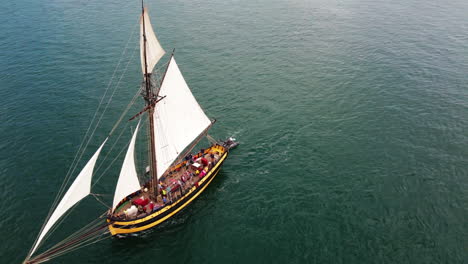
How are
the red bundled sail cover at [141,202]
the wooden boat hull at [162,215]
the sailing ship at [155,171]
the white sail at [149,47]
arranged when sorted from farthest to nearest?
1. the red bundled sail cover at [141,202]
2. the wooden boat hull at [162,215]
3. the sailing ship at [155,171]
4. the white sail at [149,47]

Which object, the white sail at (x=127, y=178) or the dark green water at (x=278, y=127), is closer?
the white sail at (x=127, y=178)

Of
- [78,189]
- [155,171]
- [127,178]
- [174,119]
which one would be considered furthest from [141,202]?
[174,119]

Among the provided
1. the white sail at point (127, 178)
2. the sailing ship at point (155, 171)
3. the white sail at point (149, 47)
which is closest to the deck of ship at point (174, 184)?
the sailing ship at point (155, 171)

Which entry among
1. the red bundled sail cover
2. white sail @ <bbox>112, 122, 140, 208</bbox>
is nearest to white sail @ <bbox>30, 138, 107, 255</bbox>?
white sail @ <bbox>112, 122, 140, 208</bbox>

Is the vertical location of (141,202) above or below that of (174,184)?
above

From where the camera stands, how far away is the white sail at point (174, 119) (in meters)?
53.5

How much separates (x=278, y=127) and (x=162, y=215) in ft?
113

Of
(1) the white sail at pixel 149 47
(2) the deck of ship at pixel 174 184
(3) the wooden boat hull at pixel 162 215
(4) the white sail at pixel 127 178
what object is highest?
(1) the white sail at pixel 149 47

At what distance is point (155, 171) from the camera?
174ft

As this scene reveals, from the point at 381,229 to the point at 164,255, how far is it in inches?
1350

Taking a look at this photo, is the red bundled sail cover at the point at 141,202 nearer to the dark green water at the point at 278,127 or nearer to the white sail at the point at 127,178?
the white sail at the point at 127,178

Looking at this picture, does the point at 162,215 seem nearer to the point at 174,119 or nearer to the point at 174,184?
the point at 174,184

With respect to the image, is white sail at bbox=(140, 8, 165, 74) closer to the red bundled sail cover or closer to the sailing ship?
the sailing ship

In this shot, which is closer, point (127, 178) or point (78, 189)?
point (78, 189)
